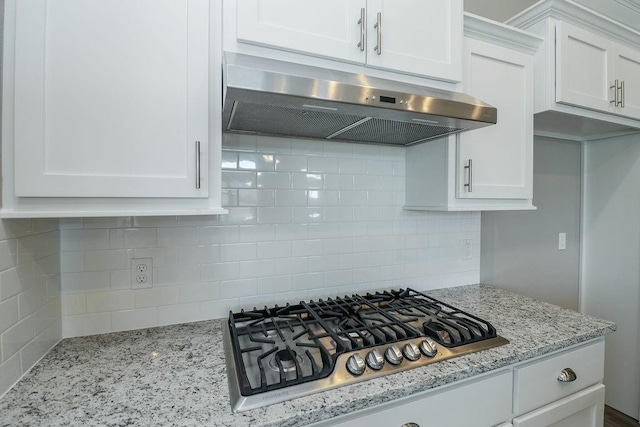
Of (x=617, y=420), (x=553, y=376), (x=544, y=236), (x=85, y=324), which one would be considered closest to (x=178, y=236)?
(x=85, y=324)

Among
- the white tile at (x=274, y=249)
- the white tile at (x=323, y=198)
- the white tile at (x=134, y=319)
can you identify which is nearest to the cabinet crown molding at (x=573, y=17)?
the white tile at (x=323, y=198)

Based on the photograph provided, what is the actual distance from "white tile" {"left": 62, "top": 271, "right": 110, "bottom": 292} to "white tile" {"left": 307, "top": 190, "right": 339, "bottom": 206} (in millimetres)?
866

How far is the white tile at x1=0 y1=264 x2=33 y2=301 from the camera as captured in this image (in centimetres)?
78

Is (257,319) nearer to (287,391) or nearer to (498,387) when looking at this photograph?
(287,391)

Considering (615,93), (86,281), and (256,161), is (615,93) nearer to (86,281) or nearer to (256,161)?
(256,161)

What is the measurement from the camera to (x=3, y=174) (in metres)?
0.76

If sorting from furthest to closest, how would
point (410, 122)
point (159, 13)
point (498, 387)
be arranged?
1. point (410, 122)
2. point (498, 387)
3. point (159, 13)

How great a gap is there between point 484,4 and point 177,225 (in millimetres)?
2219

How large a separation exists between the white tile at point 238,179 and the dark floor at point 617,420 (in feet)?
8.84

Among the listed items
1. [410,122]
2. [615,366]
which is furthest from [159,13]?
[615,366]

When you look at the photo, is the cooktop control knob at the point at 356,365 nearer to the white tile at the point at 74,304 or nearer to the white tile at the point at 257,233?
the white tile at the point at 257,233

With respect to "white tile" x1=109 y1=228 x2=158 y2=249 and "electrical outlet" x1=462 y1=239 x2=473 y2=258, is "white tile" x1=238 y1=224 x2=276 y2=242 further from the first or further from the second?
"electrical outlet" x1=462 y1=239 x2=473 y2=258

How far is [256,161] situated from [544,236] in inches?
77.6

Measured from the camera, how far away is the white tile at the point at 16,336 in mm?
777
